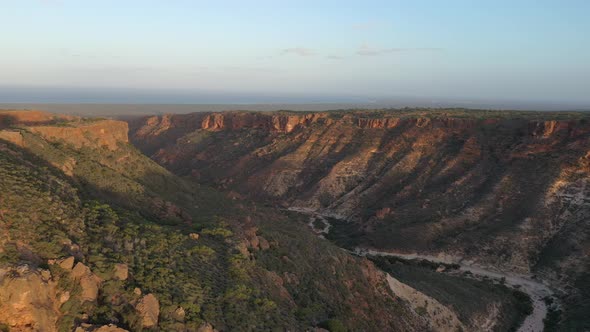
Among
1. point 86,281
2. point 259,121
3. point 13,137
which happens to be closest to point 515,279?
point 86,281

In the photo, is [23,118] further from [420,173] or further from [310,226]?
[420,173]

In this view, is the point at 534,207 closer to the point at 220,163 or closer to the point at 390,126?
the point at 390,126

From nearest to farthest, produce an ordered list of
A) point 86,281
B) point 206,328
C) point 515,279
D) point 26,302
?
point 26,302 → point 86,281 → point 206,328 → point 515,279

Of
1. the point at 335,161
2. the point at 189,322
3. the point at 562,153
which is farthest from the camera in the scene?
the point at 335,161

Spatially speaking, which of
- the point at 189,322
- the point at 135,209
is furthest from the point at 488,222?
the point at 189,322

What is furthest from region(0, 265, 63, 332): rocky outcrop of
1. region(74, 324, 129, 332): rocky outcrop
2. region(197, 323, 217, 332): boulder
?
region(197, 323, 217, 332): boulder
